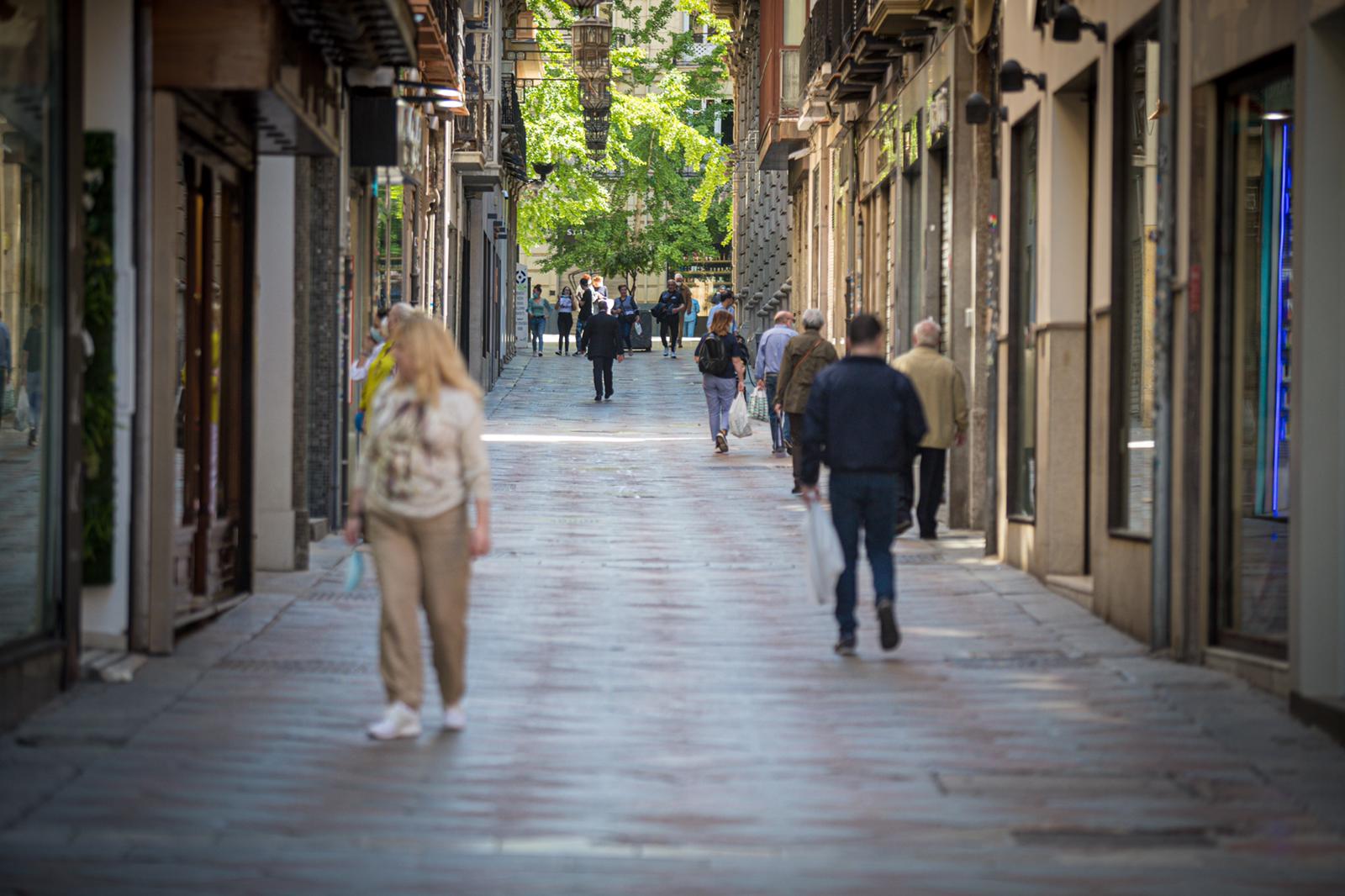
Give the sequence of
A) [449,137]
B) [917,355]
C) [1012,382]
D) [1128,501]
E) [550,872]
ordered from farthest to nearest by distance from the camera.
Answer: [449,137] < [917,355] < [1012,382] < [1128,501] < [550,872]

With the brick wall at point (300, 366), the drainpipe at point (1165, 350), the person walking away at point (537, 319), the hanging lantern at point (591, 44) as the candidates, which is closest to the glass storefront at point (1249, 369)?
the drainpipe at point (1165, 350)

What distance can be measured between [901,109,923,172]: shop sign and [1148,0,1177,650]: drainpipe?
9773 mm

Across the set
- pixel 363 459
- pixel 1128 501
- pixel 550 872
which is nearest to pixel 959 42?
pixel 1128 501

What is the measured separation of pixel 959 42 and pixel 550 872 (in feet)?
44.5

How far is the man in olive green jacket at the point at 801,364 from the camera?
2116cm

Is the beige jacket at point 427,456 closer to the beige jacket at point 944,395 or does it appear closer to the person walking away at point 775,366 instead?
the beige jacket at point 944,395

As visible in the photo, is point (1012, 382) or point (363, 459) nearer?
point (363, 459)

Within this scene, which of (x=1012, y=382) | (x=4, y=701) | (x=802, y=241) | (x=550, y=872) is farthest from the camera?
(x=802, y=241)

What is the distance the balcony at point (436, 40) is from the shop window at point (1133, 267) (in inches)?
255

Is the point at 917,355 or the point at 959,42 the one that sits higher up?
the point at 959,42

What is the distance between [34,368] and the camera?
34.8 feet

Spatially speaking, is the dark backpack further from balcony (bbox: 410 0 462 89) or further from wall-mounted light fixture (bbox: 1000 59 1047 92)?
wall-mounted light fixture (bbox: 1000 59 1047 92)

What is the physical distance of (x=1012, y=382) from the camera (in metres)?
16.1

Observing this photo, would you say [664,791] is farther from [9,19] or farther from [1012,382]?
[1012,382]
